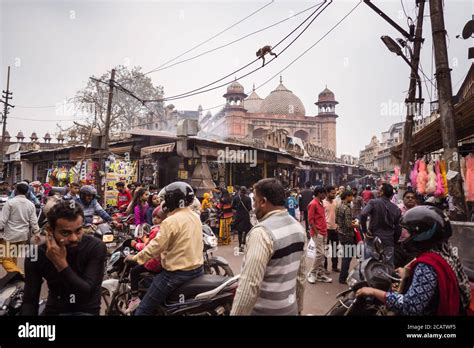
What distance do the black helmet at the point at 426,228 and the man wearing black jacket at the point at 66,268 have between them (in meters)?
2.06

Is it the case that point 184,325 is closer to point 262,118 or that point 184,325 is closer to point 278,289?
point 278,289

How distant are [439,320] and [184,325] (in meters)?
1.82

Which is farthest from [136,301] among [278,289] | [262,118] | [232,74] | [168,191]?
[262,118]

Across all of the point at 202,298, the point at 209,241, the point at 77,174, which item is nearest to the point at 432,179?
the point at 209,241

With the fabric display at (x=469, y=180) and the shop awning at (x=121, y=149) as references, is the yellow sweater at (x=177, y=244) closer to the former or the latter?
the fabric display at (x=469, y=180)

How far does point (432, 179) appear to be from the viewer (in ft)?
18.0

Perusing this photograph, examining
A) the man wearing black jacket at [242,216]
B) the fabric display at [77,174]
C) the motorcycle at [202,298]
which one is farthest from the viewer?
the fabric display at [77,174]

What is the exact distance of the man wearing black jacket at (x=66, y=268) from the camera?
1.89 m

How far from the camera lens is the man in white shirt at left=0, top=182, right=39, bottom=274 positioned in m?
5.20

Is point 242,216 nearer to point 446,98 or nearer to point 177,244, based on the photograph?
point 446,98

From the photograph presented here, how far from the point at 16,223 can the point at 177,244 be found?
417cm

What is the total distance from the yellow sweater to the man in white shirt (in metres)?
3.81

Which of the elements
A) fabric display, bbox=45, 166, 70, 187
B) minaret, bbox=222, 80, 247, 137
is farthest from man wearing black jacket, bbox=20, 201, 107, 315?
minaret, bbox=222, 80, 247, 137

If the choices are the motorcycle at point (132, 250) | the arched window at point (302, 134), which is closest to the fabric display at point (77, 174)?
the motorcycle at point (132, 250)
